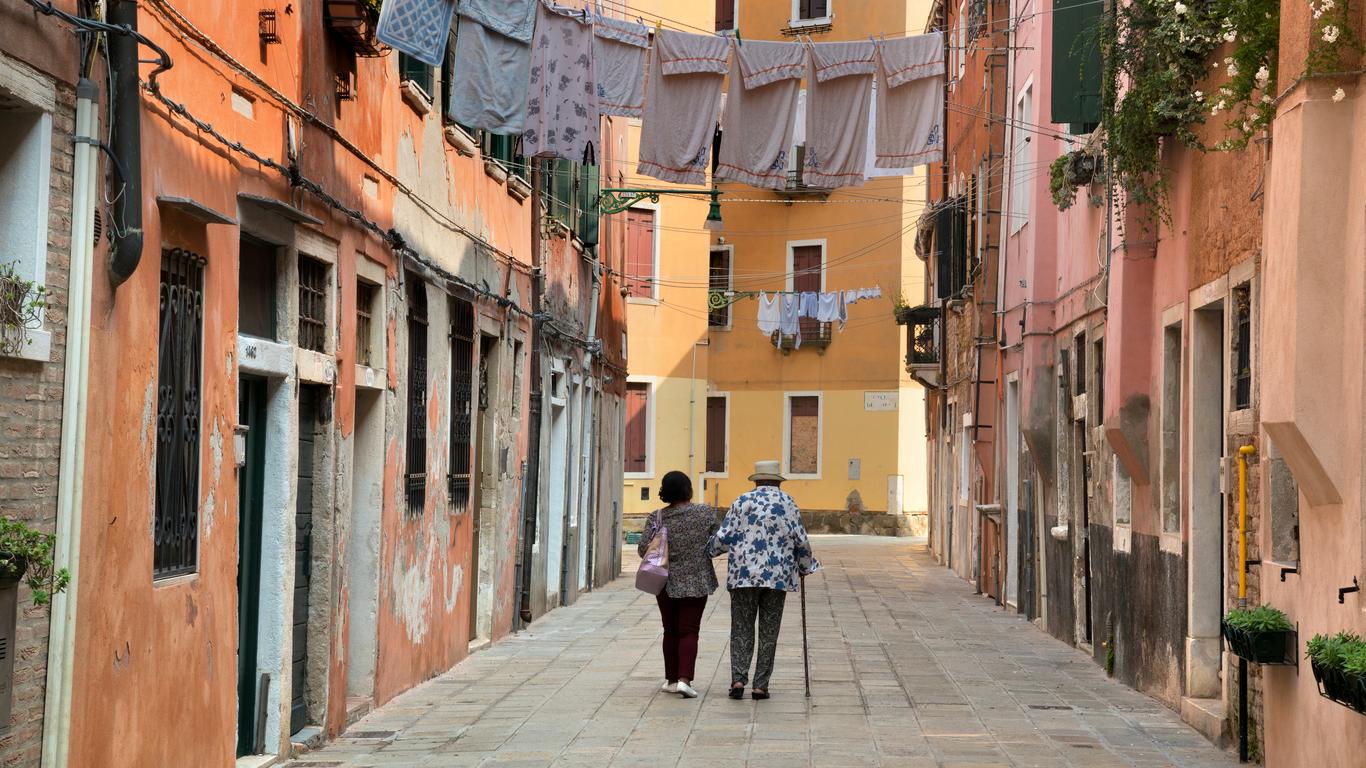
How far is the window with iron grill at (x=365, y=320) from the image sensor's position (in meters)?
12.0

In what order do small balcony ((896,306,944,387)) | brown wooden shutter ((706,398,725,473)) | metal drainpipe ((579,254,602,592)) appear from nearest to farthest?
metal drainpipe ((579,254,602,592)) → small balcony ((896,306,944,387)) → brown wooden shutter ((706,398,725,473))

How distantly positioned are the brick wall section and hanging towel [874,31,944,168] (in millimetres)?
9729

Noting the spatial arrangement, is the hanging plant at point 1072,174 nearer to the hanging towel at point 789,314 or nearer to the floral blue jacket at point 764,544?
the floral blue jacket at point 764,544

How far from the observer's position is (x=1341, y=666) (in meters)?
7.14

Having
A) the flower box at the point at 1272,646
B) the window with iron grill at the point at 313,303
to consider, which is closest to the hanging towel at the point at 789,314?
the window with iron grill at the point at 313,303

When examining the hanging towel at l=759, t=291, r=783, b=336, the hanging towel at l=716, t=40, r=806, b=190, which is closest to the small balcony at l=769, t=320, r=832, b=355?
the hanging towel at l=759, t=291, r=783, b=336

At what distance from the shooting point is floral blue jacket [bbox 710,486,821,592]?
1267 cm

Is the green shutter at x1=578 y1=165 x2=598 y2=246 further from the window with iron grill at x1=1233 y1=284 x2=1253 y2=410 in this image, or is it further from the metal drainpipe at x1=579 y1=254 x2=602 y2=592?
the window with iron grill at x1=1233 y1=284 x2=1253 y2=410

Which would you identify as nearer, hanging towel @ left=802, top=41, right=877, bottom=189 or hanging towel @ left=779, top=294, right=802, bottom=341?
hanging towel @ left=802, top=41, right=877, bottom=189

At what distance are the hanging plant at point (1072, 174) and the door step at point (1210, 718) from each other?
15.1ft

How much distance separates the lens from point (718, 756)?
1009cm

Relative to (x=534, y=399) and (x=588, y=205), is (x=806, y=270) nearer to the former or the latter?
(x=588, y=205)

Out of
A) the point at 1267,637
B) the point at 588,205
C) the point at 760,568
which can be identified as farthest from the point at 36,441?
the point at 588,205

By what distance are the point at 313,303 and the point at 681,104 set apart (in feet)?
17.7
